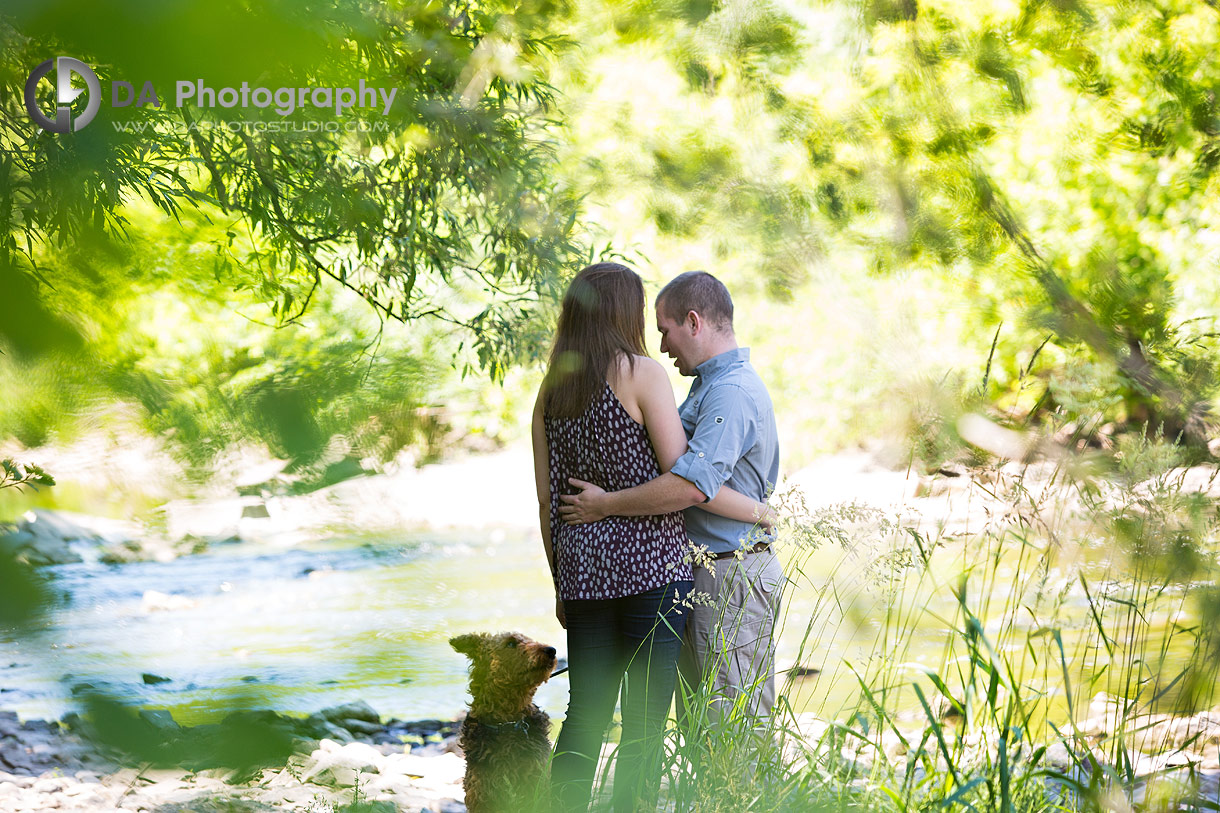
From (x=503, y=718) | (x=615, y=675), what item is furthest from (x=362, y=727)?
(x=615, y=675)

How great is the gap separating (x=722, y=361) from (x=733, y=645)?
0.67 metres

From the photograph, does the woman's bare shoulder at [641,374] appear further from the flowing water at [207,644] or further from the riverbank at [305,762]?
the flowing water at [207,644]

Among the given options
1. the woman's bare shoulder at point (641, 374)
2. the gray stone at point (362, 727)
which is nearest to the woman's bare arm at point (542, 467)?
the woman's bare shoulder at point (641, 374)

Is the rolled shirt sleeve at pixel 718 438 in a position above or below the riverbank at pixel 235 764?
above

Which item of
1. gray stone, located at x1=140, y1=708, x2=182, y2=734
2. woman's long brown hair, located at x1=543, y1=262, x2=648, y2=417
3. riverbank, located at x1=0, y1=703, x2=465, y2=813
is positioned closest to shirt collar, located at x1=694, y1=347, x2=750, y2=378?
woman's long brown hair, located at x1=543, y1=262, x2=648, y2=417

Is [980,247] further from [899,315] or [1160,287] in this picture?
[1160,287]

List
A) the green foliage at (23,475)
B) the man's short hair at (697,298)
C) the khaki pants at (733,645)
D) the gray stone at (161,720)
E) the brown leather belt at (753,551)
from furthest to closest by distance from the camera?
the man's short hair at (697,298) < the brown leather belt at (753,551) < the khaki pants at (733,645) < the gray stone at (161,720) < the green foliage at (23,475)

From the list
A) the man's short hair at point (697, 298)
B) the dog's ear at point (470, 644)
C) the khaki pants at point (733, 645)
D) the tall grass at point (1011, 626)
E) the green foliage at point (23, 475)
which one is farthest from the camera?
the dog's ear at point (470, 644)

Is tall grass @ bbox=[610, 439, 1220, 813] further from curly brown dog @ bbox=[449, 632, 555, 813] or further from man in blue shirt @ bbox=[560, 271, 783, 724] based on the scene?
curly brown dog @ bbox=[449, 632, 555, 813]

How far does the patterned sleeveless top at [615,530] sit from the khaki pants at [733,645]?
121mm

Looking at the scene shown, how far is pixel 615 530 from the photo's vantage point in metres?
1.96

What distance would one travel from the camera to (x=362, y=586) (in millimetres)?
519

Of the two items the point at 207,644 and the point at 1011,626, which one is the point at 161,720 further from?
the point at 1011,626

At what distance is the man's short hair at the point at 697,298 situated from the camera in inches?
83.4
